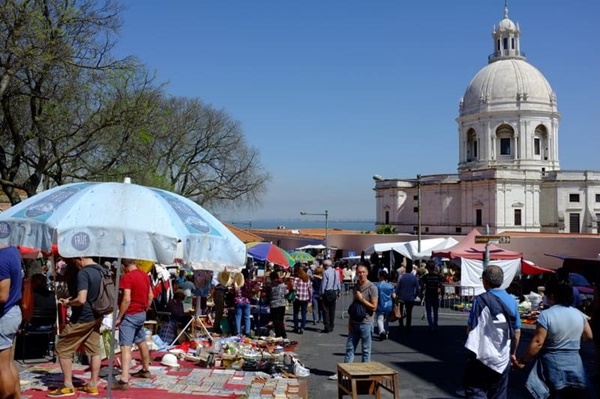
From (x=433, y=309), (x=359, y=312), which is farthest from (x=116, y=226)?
(x=433, y=309)

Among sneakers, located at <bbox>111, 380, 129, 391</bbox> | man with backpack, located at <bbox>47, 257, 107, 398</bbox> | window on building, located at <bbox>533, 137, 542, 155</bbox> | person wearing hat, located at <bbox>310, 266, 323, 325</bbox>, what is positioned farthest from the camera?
window on building, located at <bbox>533, 137, 542, 155</bbox>

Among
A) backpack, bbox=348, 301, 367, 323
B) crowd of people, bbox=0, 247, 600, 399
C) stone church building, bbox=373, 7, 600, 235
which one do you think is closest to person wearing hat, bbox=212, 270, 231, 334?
crowd of people, bbox=0, 247, 600, 399

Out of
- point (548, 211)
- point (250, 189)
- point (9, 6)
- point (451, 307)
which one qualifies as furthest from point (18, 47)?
point (548, 211)

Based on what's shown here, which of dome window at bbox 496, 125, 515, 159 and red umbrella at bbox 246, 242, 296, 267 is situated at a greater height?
dome window at bbox 496, 125, 515, 159

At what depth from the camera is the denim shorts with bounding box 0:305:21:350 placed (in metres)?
6.35

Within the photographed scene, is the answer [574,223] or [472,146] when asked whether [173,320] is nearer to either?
[574,223]

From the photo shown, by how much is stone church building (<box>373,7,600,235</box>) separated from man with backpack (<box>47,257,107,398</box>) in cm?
5571

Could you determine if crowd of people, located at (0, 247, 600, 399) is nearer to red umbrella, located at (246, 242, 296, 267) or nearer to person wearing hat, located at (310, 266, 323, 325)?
red umbrella, located at (246, 242, 296, 267)

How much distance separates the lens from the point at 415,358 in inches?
476

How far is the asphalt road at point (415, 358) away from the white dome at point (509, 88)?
2117 inches

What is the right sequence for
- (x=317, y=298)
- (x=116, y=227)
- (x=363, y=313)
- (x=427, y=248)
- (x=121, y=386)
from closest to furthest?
(x=116, y=227), (x=121, y=386), (x=363, y=313), (x=317, y=298), (x=427, y=248)

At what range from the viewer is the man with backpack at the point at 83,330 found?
764 cm

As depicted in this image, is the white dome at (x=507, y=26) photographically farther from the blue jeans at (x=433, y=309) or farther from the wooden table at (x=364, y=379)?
the wooden table at (x=364, y=379)

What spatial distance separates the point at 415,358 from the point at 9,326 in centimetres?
796
